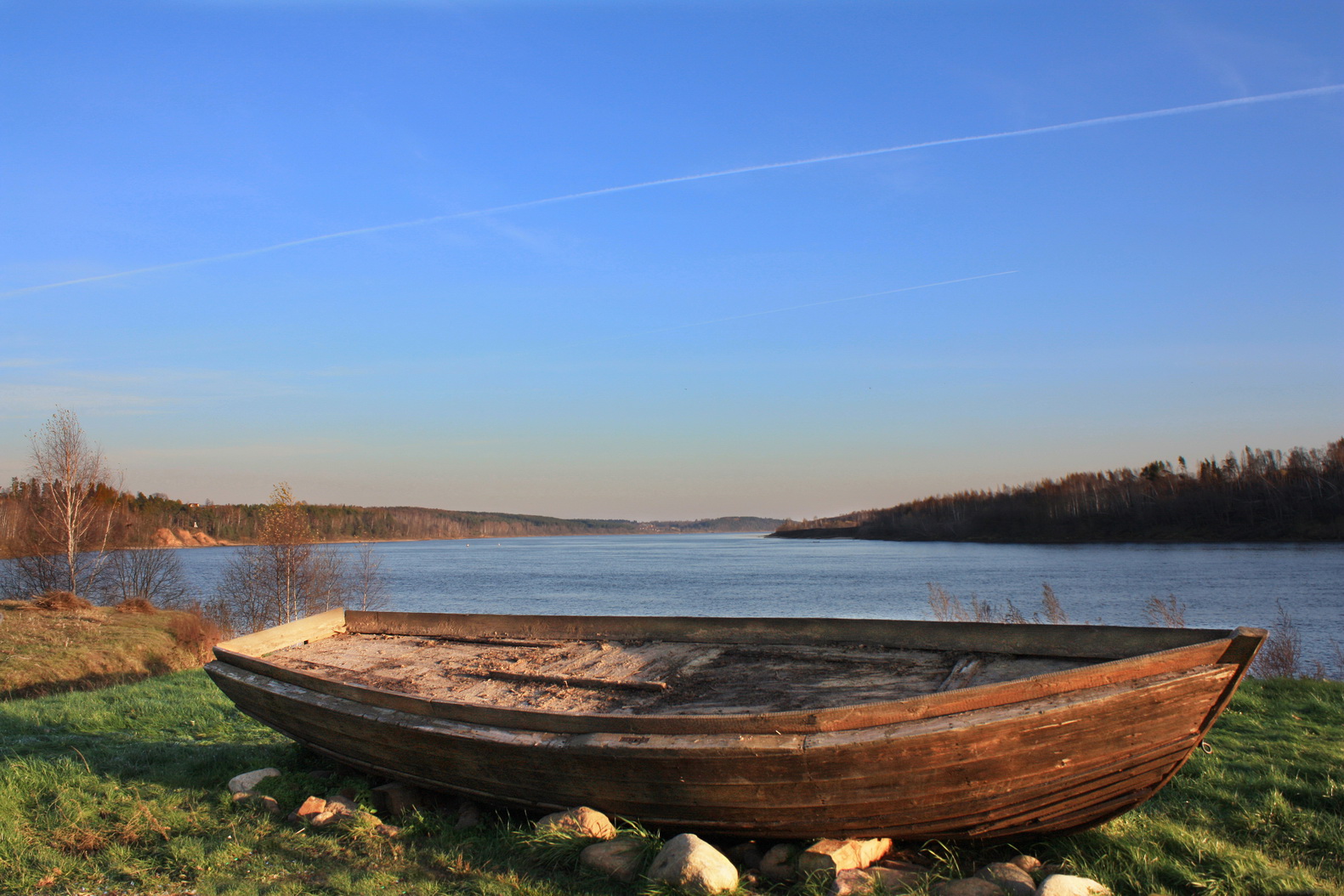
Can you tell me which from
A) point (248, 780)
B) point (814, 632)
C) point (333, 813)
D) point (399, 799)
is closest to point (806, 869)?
point (814, 632)

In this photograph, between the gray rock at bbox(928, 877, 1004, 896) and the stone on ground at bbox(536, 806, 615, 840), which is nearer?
the gray rock at bbox(928, 877, 1004, 896)

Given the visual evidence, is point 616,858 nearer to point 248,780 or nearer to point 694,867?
point 694,867

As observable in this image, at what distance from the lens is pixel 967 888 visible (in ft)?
13.6

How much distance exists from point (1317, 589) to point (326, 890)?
37.2m

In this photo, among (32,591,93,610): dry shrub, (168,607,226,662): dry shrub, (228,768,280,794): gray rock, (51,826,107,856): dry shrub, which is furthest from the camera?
(32,591,93,610): dry shrub

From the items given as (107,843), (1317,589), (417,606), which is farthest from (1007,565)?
(107,843)

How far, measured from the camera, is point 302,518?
3338 cm

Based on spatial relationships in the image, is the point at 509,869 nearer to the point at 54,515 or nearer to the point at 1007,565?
the point at 54,515

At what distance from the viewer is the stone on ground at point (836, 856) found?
14.2 ft

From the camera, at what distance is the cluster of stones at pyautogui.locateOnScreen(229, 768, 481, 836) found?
17.9 ft

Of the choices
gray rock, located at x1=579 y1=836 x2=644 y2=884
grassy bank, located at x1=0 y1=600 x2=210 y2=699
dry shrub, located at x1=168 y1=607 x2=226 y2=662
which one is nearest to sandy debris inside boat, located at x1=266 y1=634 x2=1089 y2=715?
gray rock, located at x1=579 y1=836 x2=644 y2=884

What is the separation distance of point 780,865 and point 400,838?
2.58 m

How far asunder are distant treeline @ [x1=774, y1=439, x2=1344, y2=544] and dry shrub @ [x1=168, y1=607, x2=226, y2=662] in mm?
70384

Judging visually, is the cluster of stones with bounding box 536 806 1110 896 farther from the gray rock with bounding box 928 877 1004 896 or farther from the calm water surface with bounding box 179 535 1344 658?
the calm water surface with bounding box 179 535 1344 658
